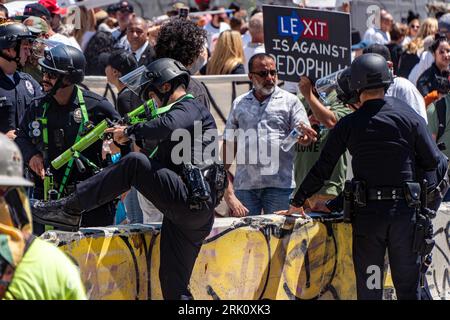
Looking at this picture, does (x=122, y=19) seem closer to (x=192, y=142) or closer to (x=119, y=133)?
(x=119, y=133)

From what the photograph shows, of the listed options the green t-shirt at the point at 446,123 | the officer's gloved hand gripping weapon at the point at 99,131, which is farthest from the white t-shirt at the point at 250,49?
the officer's gloved hand gripping weapon at the point at 99,131

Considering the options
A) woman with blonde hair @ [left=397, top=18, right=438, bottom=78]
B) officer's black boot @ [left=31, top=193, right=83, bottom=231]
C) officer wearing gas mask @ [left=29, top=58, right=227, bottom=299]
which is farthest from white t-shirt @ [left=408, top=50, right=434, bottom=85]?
officer's black boot @ [left=31, top=193, right=83, bottom=231]

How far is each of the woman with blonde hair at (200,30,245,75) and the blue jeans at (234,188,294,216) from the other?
3.33 metres

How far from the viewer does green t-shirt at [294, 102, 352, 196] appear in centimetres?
903

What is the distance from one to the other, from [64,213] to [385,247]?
7.34ft

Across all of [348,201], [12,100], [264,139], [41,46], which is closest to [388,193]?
[348,201]

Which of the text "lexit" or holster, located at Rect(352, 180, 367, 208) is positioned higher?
the text "lexit"

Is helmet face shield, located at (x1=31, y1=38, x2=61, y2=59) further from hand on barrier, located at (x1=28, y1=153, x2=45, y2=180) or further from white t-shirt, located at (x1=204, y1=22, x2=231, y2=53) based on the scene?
white t-shirt, located at (x1=204, y1=22, x2=231, y2=53)

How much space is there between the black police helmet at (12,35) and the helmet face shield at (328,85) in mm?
2371

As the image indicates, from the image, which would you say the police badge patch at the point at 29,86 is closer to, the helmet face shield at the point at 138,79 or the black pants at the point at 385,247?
the helmet face shield at the point at 138,79

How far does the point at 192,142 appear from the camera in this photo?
23.7 ft

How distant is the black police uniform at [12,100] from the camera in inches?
343
